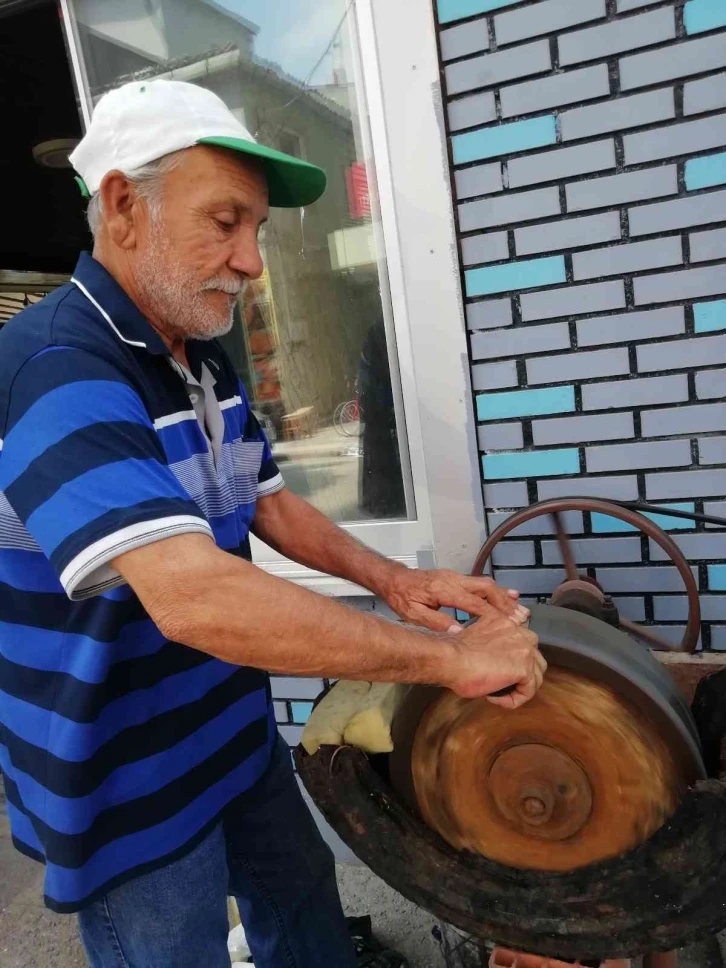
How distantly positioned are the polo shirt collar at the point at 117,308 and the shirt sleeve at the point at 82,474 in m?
0.17

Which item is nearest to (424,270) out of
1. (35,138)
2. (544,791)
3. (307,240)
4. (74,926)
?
(307,240)

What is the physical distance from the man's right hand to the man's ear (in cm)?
98

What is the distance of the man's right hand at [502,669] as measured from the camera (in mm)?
1151

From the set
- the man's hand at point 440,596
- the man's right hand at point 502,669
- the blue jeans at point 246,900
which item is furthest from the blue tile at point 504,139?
the blue jeans at point 246,900

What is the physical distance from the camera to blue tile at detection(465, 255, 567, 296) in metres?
2.06

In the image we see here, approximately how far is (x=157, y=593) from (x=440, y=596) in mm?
708

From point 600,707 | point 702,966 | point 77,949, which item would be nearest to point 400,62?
point 600,707

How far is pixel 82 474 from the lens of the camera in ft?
3.58

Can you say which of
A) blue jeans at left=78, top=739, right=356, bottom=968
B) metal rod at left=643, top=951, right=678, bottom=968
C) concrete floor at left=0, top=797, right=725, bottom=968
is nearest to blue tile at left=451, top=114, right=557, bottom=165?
blue jeans at left=78, top=739, right=356, bottom=968

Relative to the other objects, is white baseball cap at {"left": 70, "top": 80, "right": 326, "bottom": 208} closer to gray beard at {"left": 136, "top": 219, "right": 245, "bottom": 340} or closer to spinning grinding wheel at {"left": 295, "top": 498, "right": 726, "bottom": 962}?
Result: gray beard at {"left": 136, "top": 219, "right": 245, "bottom": 340}

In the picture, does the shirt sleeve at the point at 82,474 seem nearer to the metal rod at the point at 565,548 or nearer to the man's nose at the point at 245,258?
the man's nose at the point at 245,258

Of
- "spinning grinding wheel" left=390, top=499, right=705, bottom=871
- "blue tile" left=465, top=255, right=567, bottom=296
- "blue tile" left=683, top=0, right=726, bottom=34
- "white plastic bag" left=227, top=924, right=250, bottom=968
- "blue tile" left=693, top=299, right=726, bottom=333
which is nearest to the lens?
"spinning grinding wheel" left=390, top=499, right=705, bottom=871

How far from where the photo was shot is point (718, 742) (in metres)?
1.37

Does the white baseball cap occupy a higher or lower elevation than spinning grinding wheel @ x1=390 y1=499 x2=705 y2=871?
higher
